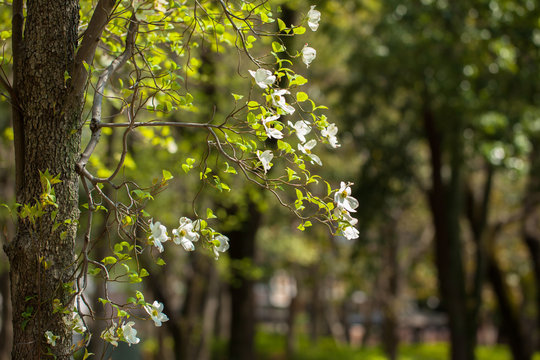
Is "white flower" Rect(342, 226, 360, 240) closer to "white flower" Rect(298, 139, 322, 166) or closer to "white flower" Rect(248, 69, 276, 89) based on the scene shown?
"white flower" Rect(298, 139, 322, 166)

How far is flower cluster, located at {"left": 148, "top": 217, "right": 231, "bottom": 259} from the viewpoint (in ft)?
7.63

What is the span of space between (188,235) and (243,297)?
8.73 metres

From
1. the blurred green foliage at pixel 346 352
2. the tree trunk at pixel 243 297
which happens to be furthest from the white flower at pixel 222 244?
the blurred green foliage at pixel 346 352

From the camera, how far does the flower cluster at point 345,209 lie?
2389mm

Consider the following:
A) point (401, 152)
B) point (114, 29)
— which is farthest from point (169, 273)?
point (114, 29)

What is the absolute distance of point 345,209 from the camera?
2.43 meters

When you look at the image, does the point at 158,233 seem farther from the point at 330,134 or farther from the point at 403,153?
the point at 403,153

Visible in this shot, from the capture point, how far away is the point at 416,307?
134 ft

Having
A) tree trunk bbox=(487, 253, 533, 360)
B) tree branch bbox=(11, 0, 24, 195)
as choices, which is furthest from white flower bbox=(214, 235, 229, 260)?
tree trunk bbox=(487, 253, 533, 360)

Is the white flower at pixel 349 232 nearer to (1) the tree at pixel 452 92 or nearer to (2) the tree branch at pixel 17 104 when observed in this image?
(2) the tree branch at pixel 17 104

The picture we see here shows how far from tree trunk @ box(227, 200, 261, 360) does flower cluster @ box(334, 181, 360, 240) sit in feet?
27.1

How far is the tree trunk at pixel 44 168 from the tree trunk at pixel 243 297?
805cm

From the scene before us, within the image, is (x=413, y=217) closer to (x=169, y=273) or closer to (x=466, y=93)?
(x=169, y=273)

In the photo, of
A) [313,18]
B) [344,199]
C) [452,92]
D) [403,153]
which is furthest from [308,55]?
[403,153]
